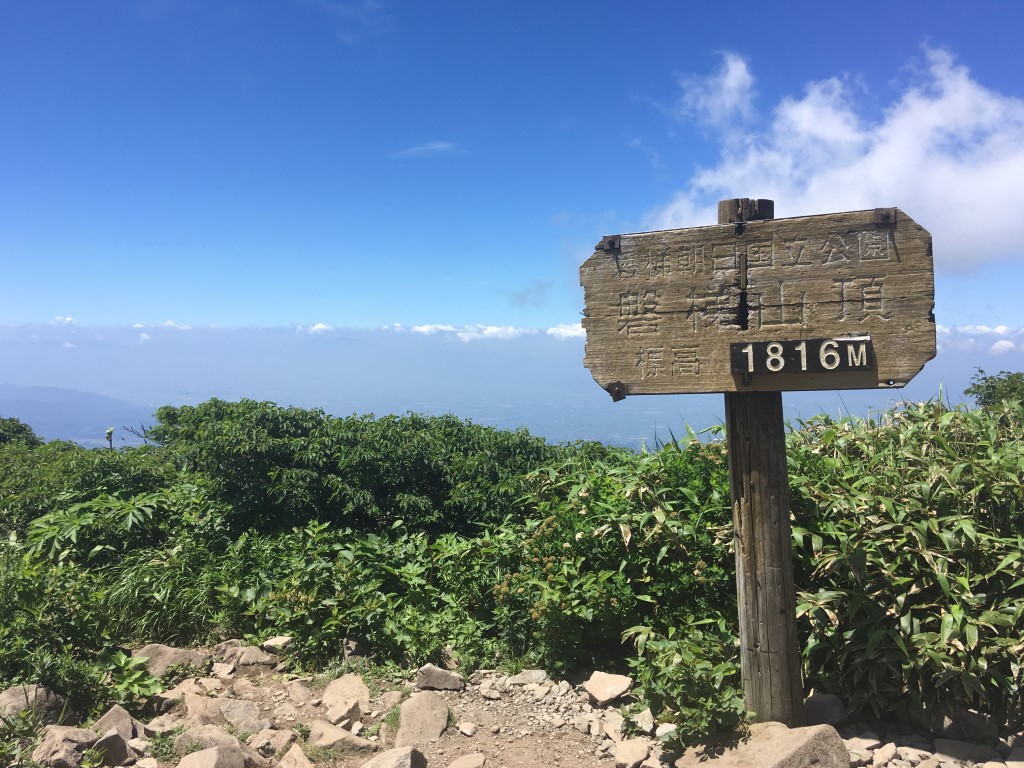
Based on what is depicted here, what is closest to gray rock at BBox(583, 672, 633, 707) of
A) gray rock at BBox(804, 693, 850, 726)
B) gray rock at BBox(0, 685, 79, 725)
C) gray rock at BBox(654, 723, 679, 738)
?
gray rock at BBox(654, 723, 679, 738)

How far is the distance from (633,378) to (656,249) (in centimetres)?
69

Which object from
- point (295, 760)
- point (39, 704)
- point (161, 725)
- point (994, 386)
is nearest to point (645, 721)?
point (295, 760)

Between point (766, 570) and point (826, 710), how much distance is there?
92 cm

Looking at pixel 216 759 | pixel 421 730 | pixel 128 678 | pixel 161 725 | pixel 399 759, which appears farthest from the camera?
pixel 128 678

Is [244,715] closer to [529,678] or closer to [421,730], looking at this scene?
[421,730]

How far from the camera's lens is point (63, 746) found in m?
3.22

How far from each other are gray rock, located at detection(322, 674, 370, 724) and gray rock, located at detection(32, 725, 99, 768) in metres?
1.17

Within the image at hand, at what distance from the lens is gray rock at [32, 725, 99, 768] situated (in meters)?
3.17

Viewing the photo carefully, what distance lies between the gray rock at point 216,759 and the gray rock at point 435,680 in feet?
3.84

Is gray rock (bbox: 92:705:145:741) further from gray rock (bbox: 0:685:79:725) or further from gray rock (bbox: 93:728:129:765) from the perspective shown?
gray rock (bbox: 0:685:79:725)

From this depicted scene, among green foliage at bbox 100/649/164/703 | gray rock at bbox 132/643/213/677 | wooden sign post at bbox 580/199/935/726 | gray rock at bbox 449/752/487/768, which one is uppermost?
wooden sign post at bbox 580/199/935/726

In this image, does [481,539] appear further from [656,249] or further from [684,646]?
[656,249]

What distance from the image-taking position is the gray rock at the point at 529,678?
14.1ft

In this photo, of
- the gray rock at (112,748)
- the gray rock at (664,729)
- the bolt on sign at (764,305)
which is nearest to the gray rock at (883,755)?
the gray rock at (664,729)
